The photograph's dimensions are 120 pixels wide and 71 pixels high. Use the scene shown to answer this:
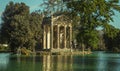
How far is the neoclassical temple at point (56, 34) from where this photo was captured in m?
96.2

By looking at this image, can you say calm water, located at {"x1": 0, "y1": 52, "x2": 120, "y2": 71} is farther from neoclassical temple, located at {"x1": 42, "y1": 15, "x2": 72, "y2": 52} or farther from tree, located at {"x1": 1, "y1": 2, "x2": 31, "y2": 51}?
neoclassical temple, located at {"x1": 42, "y1": 15, "x2": 72, "y2": 52}

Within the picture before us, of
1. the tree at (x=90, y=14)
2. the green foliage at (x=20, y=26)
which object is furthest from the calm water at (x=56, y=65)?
the green foliage at (x=20, y=26)

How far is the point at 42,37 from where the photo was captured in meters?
102

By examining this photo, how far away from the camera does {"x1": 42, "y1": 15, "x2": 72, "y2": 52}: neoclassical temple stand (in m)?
96.2

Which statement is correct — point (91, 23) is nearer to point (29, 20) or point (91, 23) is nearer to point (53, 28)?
point (29, 20)

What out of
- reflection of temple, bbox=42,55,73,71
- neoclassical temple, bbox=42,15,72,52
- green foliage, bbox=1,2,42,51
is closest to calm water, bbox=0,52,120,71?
reflection of temple, bbox=42,55,73,71

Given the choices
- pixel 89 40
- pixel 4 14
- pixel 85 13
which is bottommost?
pixel 89 40

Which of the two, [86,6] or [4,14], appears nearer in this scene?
[86,6]

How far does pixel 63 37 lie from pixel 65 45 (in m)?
3.17

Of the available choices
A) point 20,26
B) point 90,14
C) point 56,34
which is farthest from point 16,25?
point 90,14

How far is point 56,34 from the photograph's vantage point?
101 metres

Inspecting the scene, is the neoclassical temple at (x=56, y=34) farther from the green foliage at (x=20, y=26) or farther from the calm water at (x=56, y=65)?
the calm water at (x=56, y=65)

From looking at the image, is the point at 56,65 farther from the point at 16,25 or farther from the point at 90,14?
the point at 16,25

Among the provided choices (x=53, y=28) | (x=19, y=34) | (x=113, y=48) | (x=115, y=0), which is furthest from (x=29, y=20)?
(x=113, y=48)
